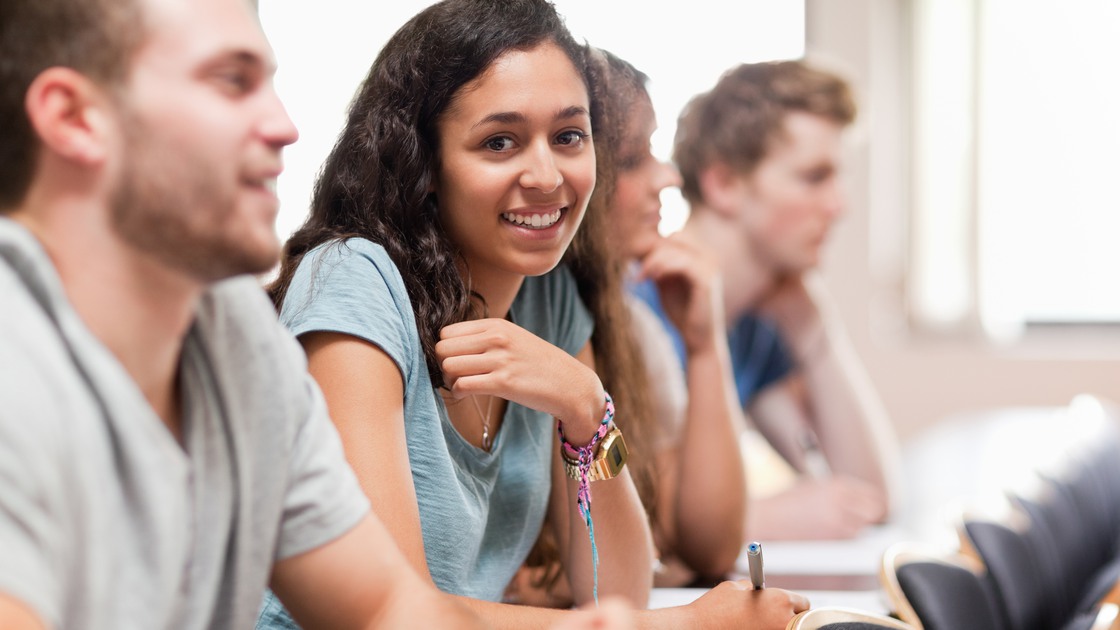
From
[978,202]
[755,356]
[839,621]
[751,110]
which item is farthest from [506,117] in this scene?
[978,202]

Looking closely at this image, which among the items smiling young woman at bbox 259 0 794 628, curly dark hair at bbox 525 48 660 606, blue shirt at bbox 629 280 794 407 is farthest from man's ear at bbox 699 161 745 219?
smiling young woman at bbox 259 0 794 628

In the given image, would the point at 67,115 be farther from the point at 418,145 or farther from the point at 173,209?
the point at 418,145

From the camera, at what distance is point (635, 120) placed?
1181 mm

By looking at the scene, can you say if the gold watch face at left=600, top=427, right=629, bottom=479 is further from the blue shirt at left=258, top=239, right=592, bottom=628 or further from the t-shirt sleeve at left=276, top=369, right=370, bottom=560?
the t-shirt sleeve at left=276, top=369, right=370, bottom=560

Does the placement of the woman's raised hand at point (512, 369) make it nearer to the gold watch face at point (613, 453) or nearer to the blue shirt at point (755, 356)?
the gold watch face at point (613, 453)

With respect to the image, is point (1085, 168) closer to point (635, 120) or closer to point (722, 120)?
point (722, 120)

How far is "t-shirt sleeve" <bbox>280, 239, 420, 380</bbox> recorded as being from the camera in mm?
925

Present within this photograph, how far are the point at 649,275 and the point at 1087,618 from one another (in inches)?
29.5

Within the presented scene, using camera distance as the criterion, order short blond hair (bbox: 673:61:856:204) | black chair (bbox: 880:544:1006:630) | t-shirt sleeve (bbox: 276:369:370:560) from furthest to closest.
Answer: short blond hair (bbox: 673:61:856:204) → black chair (bbox: 880:544:1006:630) → t-shirt sleeve (bbox: 276:369:370:560)

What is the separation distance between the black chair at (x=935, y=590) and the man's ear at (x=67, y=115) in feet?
2.74

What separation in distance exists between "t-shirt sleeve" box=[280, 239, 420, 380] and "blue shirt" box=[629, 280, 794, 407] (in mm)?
1382

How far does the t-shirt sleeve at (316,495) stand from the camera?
2.46 feet

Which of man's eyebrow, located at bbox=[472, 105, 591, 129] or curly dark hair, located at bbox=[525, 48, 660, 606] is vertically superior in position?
man's eyebrow, located at bbox=[472, 105, 591, 129]

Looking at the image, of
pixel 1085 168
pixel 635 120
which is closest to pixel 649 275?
pixel 635 120
